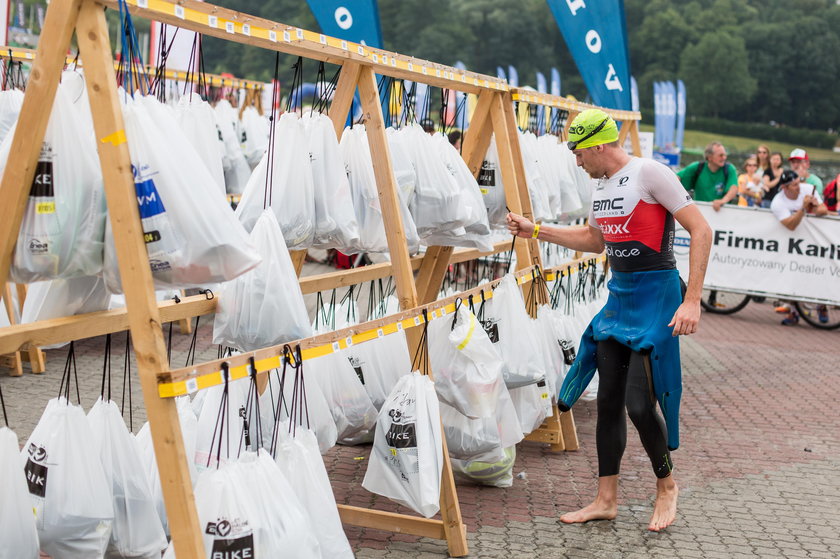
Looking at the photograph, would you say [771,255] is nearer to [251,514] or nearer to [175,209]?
[251,514]

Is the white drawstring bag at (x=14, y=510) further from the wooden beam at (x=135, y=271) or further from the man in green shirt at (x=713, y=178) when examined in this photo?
the man in green shirt at (x=713, y=178)

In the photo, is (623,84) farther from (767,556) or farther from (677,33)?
(677,33)

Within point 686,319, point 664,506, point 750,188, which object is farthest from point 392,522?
point 750,188

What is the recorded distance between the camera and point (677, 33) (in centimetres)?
8375

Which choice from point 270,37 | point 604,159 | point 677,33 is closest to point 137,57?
point 270,37

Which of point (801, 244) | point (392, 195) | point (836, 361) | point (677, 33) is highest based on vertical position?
point (677, 33)

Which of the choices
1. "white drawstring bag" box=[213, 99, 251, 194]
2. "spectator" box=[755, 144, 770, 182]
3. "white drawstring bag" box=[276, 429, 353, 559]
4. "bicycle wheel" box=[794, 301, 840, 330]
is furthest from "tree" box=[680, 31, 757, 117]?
"white drawstring bag" box=[276, 429, 353, 559]

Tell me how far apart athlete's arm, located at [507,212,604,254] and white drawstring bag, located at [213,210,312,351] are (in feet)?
5.91

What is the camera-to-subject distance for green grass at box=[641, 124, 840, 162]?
61494 mm

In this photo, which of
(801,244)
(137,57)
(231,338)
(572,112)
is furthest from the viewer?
(801,244)

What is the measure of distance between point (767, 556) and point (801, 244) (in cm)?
772

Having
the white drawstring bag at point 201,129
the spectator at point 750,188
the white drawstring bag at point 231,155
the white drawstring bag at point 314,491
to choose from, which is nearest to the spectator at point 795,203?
the spectator at point 750,188

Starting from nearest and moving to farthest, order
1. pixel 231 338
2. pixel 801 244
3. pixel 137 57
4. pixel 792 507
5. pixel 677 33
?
pixel 137 57 < pixel 231 338 < pixel 792 507 < pixel 801 244 < pixel 677 33

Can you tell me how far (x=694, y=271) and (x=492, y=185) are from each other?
161 centimetres
